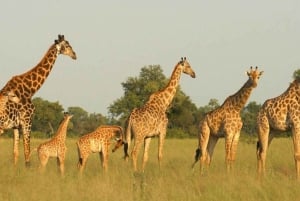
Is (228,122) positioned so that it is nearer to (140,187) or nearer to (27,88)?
(140,187)

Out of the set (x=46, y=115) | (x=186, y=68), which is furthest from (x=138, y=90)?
(x=186, y=68)

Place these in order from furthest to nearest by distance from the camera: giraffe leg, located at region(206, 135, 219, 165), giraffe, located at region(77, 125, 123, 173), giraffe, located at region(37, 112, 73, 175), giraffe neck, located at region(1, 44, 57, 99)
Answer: giraffe leg, located at region(206, 135, 219, 165) → giraffe neck, located at region(1, 44, 57, 99) → giraffe, located at region(77, 125, 123, 173) → giraffe, located at region(37, 112, 73, 175)

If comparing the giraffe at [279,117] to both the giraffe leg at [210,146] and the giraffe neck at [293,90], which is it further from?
the giraffe leg at [210,146]

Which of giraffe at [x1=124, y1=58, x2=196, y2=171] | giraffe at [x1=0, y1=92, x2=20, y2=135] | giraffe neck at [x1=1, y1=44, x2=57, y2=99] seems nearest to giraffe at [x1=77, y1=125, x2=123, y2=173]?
giraffe at [x1=124, y1=58, x2=196, y2=171]

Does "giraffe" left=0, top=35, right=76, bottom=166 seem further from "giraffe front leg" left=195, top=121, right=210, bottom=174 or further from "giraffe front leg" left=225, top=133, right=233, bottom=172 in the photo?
"giraffe front leg" left=225, top=133, right=233, bottom=172

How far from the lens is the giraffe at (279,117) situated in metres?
12.0

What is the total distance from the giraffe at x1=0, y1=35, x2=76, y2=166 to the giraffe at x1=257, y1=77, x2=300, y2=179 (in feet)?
17.3

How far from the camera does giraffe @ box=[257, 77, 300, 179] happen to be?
1203cm

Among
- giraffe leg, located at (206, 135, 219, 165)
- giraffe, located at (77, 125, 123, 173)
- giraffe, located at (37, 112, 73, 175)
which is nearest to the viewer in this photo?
giraffe, located at (37, 112, 73, 175)

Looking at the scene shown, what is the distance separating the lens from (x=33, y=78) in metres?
14.1

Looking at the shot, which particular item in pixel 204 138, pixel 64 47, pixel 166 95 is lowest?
pixel 204 138

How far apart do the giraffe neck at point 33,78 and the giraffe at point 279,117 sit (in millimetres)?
5578

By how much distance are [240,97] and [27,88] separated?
525 cm

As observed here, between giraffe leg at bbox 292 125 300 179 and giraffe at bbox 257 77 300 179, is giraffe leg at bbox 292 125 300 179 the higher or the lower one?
the lower one
